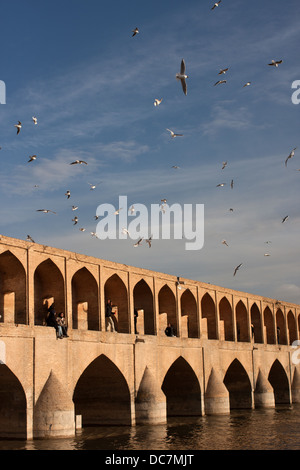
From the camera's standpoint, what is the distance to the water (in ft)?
57.5

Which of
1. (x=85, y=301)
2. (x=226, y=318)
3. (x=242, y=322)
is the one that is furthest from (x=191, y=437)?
(x=242, y=322)

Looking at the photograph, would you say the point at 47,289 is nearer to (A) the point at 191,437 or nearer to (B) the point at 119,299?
(B) the point at 119,299

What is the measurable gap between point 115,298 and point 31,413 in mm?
7282

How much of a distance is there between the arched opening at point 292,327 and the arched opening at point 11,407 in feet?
85.9

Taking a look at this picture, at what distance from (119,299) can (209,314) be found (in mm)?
8043

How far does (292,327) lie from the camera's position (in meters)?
41.9

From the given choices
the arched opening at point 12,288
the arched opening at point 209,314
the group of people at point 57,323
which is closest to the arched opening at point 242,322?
the arched opening at point 209,314

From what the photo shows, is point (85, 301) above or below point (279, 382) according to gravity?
above

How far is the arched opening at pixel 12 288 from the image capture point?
63.9ft

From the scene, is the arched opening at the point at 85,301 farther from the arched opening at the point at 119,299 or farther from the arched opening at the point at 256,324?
the arched opening at the point at 256,324

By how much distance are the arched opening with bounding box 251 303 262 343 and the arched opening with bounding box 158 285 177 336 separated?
358 inches
